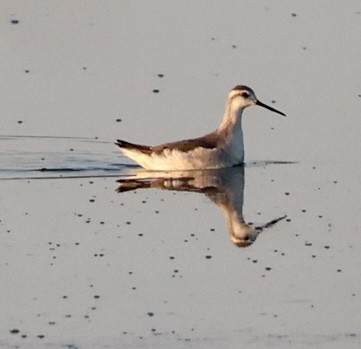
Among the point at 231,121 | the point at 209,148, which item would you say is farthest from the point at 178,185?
the point at 231,121

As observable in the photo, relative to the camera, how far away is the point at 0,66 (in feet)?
67.4

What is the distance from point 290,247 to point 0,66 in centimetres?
730

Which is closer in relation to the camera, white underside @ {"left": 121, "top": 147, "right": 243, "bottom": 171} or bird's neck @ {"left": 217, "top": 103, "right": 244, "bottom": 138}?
white underside @ {"left": 121, "top": 147, "right": 243, "bottom": 171}

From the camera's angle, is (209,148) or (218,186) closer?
(218,186)

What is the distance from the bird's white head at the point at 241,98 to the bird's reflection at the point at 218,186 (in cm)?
84

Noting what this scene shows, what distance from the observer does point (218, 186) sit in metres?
17.1

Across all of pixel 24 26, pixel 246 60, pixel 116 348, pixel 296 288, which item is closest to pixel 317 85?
pixel 246 60

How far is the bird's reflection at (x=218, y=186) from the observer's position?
1480 centimetres

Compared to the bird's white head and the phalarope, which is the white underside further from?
the bird's white head

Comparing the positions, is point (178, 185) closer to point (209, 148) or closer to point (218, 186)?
point (218, 186)

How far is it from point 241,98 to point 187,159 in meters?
1.06

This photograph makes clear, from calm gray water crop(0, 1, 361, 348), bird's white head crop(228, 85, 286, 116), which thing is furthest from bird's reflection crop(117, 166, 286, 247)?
bird's white head crop(228, 85, 286, 116)

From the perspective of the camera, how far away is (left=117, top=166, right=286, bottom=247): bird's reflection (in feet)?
48.6

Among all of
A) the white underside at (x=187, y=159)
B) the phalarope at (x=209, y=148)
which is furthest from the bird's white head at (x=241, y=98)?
the white underside at (x=187, y=159)
